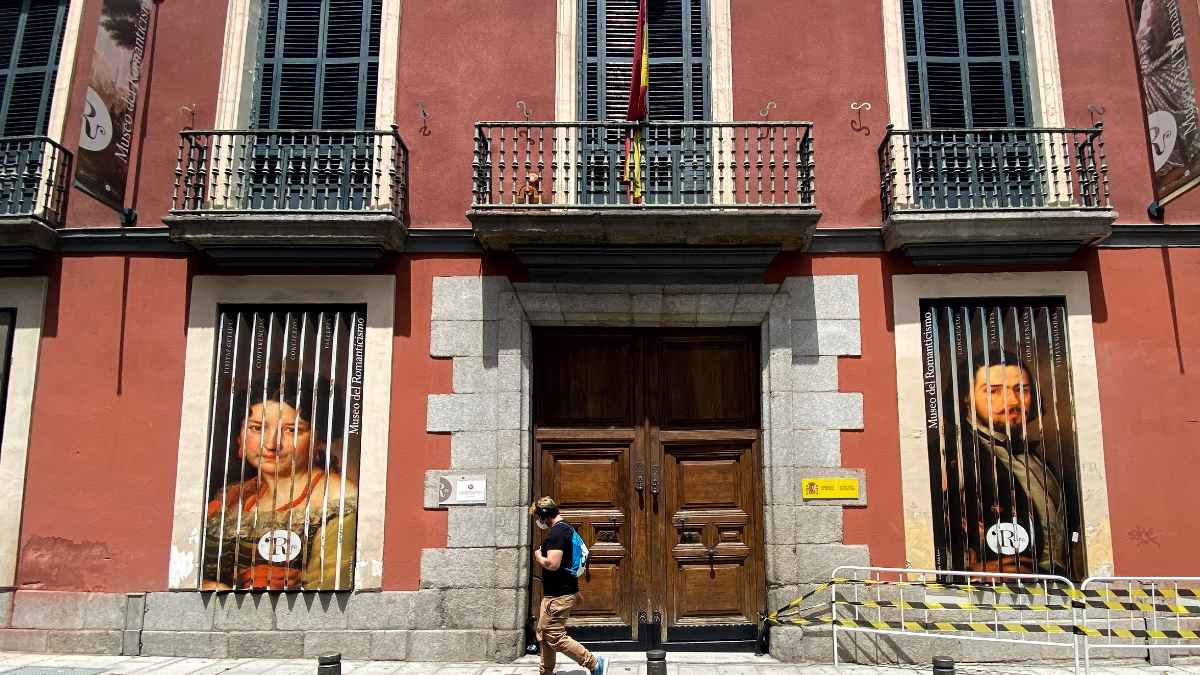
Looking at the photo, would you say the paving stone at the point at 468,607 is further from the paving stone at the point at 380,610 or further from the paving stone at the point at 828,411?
the paving stone at the point at 828,411

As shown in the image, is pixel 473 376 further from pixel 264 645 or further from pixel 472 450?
pixel 264 645

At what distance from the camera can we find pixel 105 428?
8133mm

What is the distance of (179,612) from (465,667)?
283 centimetres

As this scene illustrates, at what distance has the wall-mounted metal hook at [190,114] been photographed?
870 cm

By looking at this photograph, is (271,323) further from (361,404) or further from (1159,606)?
(1159,606)

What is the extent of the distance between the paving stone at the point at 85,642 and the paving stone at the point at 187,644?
0.29 metres

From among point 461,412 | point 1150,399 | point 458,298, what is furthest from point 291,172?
point 1150,399

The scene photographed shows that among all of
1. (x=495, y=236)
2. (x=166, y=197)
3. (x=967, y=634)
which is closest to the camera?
(x=967, y=634)

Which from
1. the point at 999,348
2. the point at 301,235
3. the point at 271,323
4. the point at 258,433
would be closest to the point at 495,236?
the point at 301,235

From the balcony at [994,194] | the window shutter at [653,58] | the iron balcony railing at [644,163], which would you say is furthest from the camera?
the window shutter at [653,58]

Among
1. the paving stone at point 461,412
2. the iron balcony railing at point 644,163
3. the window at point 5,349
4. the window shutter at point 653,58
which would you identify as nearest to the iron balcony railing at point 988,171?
the iron balcony railing at point 644,163

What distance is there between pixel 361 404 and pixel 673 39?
5.19 meters

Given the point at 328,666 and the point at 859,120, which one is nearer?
the point at 328,666

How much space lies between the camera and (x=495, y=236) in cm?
795
